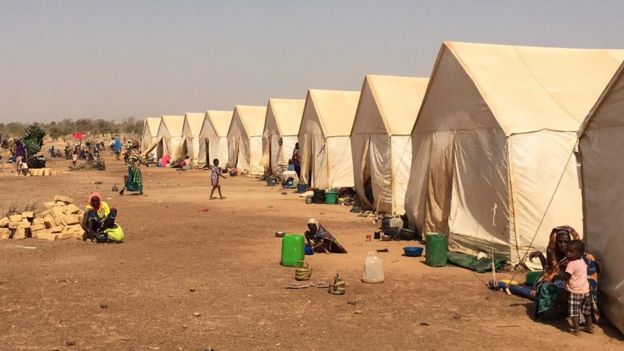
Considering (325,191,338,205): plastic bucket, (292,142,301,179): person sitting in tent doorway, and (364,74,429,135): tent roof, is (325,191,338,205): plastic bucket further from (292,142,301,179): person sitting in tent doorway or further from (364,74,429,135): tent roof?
(292,142,301,179): person sitting in tent doorway

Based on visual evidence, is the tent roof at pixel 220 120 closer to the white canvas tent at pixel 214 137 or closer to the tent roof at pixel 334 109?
the white canvas tent at pixel 214 137

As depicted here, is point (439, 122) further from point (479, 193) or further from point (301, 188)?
point (301, 188)

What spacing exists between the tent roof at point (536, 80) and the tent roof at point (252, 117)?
760 inches

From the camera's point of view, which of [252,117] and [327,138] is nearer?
[327,138]

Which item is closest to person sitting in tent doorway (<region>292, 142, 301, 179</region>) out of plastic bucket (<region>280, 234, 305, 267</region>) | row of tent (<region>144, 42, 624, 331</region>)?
row of tent (<region>144, 42, 624, 331</region>)

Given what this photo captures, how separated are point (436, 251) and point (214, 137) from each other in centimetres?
2694

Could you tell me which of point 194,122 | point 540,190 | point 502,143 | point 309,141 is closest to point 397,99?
point 309,141

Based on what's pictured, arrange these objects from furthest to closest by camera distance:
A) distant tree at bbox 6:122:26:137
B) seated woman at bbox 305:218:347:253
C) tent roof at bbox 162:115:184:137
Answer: distant tree at bbox 6:122:26:137, tent roof at bbox 162:115:184:137, seated woman at bbox 305:218:347:253

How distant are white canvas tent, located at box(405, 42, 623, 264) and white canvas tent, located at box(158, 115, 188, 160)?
96.6 ft

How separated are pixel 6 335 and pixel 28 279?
→ 2.48 meters

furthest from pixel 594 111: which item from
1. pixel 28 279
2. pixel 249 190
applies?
pixel 249 190

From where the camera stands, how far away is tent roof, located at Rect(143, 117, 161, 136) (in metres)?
46.3

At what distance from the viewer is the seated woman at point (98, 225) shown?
11.1 metres

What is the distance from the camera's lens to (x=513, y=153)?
361 inches
